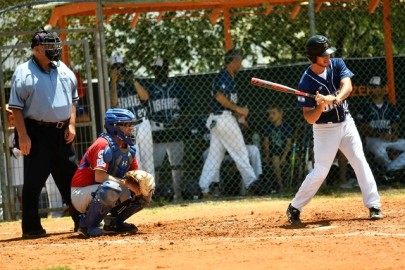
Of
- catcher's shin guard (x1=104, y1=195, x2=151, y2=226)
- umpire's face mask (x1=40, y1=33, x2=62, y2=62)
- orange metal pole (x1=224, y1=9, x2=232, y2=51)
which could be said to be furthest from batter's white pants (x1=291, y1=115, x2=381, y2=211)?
orange metal pole (x1=224, y1=9, x2=232, y2=51)

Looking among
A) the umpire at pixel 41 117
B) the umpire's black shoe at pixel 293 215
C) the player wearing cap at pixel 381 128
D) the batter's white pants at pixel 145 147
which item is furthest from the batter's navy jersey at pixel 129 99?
the umpire's black shoe at pixel 293 215

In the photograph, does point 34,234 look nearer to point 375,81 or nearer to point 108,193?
point 108,193

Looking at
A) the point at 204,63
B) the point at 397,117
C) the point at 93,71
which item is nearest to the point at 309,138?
the point at 397,117

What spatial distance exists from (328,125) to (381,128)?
5.17 m

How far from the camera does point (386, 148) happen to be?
14.3 metres

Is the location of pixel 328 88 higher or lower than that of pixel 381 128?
higher

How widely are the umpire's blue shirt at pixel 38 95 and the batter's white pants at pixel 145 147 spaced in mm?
3992

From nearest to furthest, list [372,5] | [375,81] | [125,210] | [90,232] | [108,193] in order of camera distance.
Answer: [108,193] → [90,232] → [125,210] → [375,81] → [372,5]

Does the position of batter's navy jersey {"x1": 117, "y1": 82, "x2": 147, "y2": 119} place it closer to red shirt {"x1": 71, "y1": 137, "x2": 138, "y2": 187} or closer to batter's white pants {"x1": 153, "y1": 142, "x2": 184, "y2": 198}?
batter's white pants {"x1": 153, "y1": 142, "x2": 184, "y2": 198}

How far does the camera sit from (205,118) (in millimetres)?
14266

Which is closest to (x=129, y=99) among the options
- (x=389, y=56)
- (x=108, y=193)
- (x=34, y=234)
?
(x=389, y=56)

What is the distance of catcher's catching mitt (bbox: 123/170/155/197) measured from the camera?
8844 millimetres

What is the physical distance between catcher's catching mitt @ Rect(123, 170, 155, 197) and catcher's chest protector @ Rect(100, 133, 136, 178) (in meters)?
0.16

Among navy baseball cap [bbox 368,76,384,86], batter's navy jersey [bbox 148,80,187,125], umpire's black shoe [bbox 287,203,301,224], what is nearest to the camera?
umpire's black shoe [bbox 287,203,301,224]
